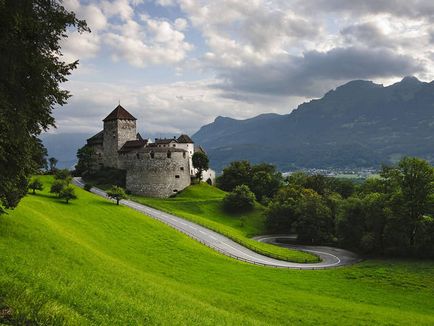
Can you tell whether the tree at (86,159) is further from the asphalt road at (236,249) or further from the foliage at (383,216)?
the foliage at (383,216)

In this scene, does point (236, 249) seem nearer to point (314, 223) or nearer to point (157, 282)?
point (314, 223)

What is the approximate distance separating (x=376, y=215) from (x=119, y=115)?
234 feet

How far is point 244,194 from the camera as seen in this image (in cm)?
10288

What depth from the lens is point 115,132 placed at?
112m

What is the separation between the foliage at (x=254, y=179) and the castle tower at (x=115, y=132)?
31.6 m

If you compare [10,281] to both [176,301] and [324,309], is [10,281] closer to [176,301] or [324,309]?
[176,301]

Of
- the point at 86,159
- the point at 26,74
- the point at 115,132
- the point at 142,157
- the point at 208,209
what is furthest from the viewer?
the point at 86,159

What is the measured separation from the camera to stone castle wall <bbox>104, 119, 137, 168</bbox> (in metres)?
112

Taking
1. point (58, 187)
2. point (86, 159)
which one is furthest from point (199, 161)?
point (58, 187)

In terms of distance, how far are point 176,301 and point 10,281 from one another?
10.8 meters

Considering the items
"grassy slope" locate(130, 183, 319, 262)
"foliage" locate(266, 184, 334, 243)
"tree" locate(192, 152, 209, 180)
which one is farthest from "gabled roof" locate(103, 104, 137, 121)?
"foliage" locate(266, 184, 334, 243)

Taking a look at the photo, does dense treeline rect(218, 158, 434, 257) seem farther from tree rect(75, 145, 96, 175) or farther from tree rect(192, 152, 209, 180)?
tree rect(75, 145, 96, 175)

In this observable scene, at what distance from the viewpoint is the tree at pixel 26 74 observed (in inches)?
679

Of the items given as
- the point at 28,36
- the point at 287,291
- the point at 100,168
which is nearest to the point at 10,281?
the point at 28,36
